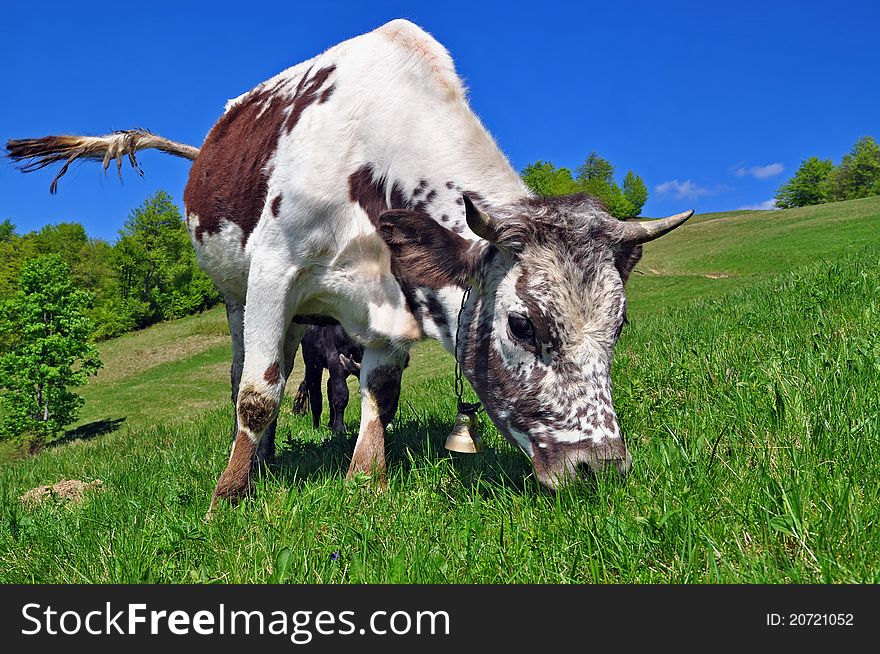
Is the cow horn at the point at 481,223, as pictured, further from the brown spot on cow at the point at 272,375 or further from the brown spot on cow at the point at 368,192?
the brown spot on cow at the point at 272,375

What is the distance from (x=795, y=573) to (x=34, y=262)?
119ft

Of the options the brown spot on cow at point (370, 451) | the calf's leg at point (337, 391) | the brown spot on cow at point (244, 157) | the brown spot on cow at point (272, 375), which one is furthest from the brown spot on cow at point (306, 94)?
the calf's leg at point (337, 391)

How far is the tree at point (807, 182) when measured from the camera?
10019 centimetres

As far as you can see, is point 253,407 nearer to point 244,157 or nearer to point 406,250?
point 406,250

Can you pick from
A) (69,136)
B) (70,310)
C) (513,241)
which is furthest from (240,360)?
(70,310)

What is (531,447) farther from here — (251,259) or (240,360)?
(240,360)

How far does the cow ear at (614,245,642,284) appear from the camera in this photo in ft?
11.4

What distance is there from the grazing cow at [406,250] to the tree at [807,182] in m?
113

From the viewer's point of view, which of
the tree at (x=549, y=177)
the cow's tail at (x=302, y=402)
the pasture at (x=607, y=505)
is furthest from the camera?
the tree at (x=549, y=177)

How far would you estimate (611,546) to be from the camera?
239cm

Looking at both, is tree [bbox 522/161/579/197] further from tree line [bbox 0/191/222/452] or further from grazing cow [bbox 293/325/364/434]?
grazing cow [bbox 293/325/364/434]

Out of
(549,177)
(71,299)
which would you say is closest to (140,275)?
(71,299)

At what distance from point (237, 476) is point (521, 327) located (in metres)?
2.34

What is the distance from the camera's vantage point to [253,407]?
4379 millimetres
